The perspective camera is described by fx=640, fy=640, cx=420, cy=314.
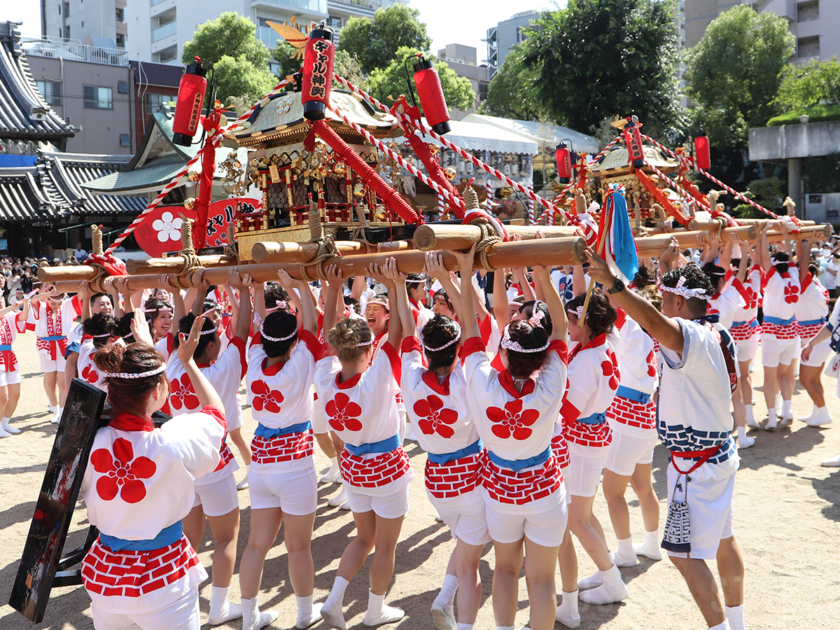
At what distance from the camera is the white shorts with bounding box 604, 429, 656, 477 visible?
4008 mm

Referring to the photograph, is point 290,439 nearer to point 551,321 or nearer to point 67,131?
point 551,321

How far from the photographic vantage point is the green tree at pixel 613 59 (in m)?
22.5

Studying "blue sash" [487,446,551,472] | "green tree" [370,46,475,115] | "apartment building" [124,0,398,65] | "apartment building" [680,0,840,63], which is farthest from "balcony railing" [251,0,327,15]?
"blue sash" [487,446,551,472]

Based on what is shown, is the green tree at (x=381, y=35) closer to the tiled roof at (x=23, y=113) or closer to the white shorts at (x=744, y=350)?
the tiled roof at (x=23, y=113)

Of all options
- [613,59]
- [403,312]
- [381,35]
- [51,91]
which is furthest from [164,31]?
[403,312]

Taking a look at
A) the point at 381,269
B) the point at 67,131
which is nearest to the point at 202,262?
the point at 381,269

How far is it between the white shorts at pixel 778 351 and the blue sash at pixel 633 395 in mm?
3692

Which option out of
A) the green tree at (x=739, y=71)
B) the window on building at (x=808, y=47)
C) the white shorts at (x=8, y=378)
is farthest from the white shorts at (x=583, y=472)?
the window on building at (x=808, y=47)

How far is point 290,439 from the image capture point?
144 inches

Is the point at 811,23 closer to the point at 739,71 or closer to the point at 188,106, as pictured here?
the point at 739,71

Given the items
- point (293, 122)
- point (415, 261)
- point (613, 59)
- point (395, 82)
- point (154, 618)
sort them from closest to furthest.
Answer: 1. point (154, 618)
2. point (415, 261)
3. point (293, 122)
4. point (613, 59)
5. point (395, 82)

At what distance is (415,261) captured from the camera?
299 cm

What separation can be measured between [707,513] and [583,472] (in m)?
0.83

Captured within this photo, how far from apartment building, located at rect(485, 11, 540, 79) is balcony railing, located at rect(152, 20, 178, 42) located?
24229mm
